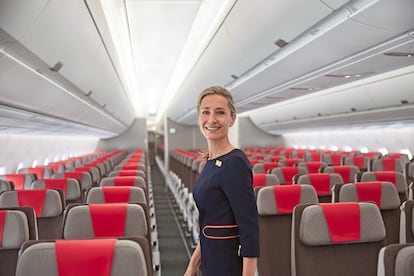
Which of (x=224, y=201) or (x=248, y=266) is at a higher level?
(x=224, y=201)

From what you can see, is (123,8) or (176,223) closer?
(123,8)

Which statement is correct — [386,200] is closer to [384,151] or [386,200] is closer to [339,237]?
[339,237]

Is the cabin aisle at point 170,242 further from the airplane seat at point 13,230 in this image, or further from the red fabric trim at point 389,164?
the red fabric trim at point 389,164

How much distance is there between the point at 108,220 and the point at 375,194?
2.28 metres

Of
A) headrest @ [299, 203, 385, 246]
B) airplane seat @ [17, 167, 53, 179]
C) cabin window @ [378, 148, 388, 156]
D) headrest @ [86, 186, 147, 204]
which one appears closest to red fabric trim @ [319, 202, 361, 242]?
headrest @ [299, 203, 385, 246]

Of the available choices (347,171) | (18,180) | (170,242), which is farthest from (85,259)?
(170,242)

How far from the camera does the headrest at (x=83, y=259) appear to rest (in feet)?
6.38

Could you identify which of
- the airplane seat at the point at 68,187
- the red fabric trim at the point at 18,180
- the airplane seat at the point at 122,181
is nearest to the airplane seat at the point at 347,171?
the airplane seat at the point at 122,181

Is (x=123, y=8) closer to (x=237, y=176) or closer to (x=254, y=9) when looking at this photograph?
(x=254, y=9)

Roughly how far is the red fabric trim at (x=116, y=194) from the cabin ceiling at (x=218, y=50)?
4.73 feet

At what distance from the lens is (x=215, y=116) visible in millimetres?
2102

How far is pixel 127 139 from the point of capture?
79.7 ft

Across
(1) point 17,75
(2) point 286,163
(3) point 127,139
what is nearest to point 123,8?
(1) point 17,75

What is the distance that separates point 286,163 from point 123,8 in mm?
4219
